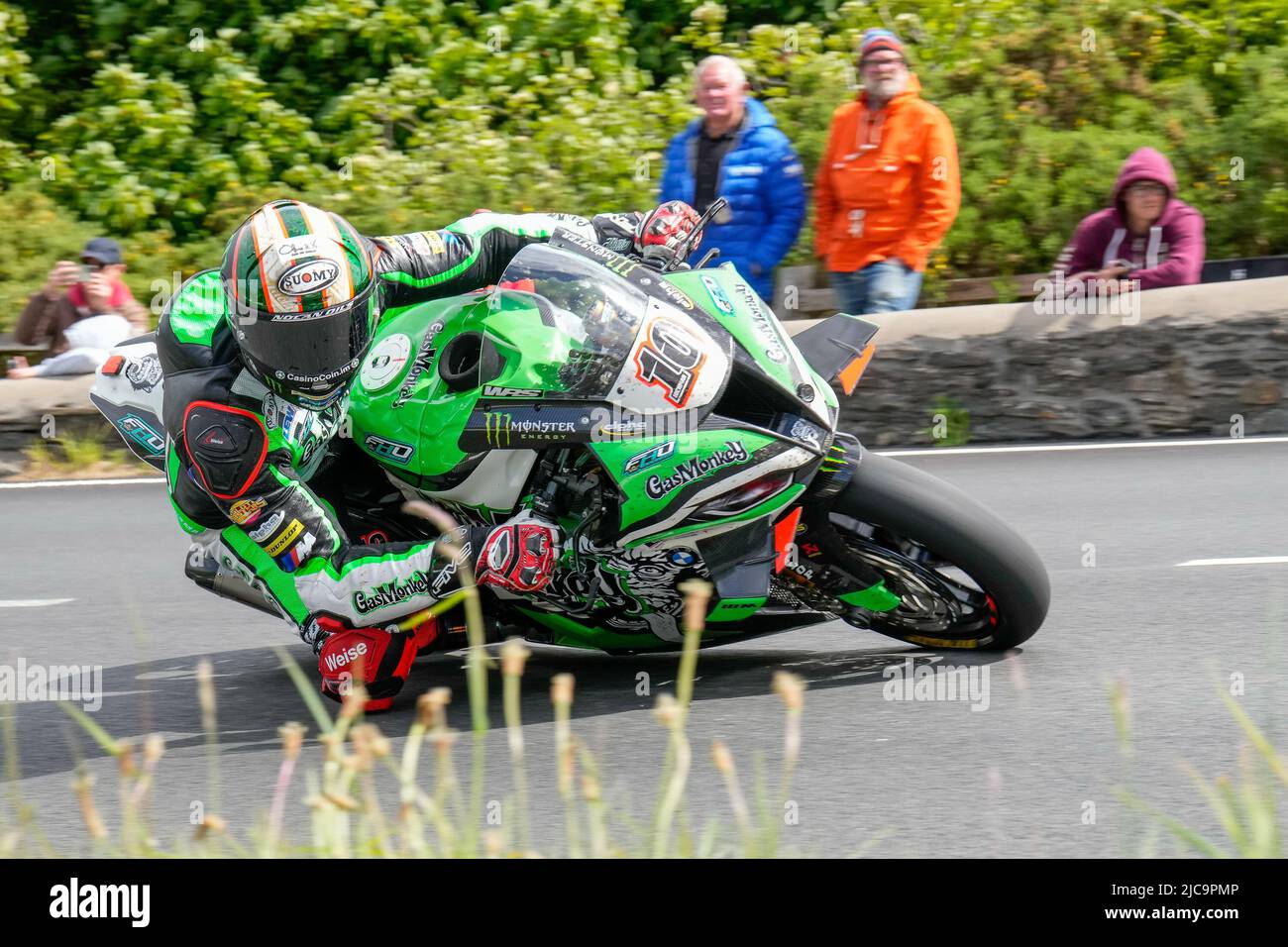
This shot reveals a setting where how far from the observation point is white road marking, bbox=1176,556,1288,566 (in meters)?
5.94

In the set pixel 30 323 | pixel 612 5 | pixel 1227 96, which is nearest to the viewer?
pixel 30 323

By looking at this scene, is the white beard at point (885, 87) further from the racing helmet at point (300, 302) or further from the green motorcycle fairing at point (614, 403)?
the racing helmet at point (300, 302)

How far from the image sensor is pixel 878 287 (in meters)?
8.18

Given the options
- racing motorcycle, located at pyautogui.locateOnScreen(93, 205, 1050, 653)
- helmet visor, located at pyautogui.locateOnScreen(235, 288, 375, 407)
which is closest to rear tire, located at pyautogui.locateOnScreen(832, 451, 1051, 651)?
racing motorcycle, located at pyautogui.locateOnScreen(93, 205, 1050, 653)

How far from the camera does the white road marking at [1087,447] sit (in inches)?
320

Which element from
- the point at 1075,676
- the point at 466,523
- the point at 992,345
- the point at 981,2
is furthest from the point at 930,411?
the point at 981,2

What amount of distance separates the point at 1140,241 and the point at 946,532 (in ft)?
15.0

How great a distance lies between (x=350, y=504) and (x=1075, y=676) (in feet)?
6.87

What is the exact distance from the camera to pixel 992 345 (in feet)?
28.0

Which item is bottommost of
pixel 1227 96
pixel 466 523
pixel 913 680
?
pixel 913 680

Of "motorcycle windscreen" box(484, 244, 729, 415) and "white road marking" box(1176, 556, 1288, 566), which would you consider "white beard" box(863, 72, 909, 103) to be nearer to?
"white road marking" box(1176, 556, 1288, 566)
